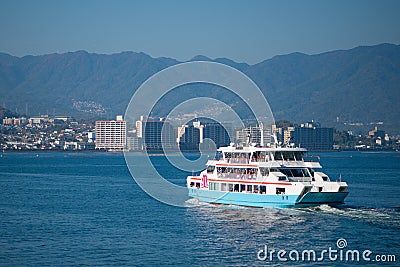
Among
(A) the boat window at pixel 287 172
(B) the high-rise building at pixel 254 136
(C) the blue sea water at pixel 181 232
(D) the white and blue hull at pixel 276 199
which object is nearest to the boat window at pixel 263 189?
(D) the white and blue hull at pixel 276 199

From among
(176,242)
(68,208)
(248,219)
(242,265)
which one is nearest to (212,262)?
(242,265)

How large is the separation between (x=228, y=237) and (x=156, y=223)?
690 cm

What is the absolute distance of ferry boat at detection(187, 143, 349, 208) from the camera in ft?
142

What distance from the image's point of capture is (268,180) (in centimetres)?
4497

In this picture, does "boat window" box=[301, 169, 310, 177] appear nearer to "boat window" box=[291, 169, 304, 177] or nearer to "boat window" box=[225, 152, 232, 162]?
"boat window" box=[291, 169, 304, 177]

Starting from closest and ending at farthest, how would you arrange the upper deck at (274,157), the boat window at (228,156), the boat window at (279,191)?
the boat window at (279,191) → the upper deck at (274,157) → the boat window at (228,156)

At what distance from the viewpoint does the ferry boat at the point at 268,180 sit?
142ft

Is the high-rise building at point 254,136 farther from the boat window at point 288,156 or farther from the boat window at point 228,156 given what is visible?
the boat window at point 288,156

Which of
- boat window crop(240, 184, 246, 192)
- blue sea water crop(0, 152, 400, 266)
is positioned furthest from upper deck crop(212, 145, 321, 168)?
blue sea water crop(0, 152, 400, 266)

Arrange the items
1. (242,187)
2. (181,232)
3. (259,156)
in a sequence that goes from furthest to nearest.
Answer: (242,187) < (259,156) < (181,232)

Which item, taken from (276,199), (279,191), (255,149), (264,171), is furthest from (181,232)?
(255,149)

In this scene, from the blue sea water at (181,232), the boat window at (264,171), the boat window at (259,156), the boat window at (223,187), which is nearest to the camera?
the blue sea water at (181,232)

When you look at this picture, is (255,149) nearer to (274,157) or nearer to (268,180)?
(274,157)

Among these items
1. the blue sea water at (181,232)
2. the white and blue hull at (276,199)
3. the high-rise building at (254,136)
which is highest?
the high-rise building at (254,136)
